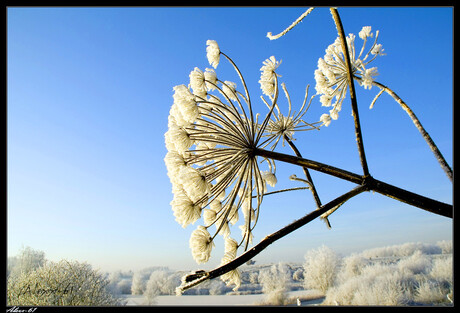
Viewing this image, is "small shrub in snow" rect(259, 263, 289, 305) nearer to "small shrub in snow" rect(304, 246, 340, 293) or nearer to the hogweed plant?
"small shrub in snow" rect(304, 246, 340, 293)

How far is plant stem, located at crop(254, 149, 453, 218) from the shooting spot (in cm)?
95

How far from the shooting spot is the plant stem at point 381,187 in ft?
3.12

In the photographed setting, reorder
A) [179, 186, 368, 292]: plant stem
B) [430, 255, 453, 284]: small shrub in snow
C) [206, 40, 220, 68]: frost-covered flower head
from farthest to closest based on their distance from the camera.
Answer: [430, 255, 453, 284]: small shrub in snow, [206, 40, 220, 68]: frost-covered flower head, [179, 186, 368, 292]: plant stem

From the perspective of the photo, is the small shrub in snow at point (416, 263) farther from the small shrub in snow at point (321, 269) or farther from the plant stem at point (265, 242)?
the plant stem at point (265, 242)

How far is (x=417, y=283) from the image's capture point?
1255 centimetres

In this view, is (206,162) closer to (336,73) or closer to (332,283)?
(336,73)

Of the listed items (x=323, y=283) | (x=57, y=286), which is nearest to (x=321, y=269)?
(x=323, y=283)

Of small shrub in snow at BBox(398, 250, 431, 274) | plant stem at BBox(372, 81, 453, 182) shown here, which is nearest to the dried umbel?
plant stem at BBox(372, 81, 453, 182)

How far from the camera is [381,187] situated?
1.01 metres

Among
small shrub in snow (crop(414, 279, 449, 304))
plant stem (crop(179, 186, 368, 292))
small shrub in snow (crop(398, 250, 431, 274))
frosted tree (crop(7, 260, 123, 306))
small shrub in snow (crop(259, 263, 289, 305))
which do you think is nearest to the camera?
plant stem (crop(179, 186, 368, 292))
